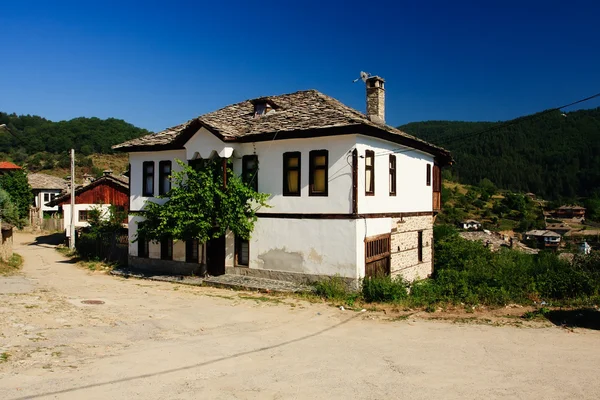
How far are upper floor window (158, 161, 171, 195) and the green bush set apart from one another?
34.8ft

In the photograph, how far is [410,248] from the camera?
66.7ft

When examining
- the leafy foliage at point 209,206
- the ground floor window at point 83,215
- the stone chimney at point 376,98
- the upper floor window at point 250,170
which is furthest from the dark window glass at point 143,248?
the ground floor window at point 83,215

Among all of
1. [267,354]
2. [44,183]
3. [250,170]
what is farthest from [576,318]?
[44,183]

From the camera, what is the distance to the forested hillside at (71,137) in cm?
Answer: 9462

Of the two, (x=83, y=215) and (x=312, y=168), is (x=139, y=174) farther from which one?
(x=83, y=215)

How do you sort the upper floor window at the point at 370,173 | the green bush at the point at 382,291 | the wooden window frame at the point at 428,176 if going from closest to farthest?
the green bush at the point at 382,291, the upper floor window at the point at 370,173, the wooden window frame at the point at 428,176

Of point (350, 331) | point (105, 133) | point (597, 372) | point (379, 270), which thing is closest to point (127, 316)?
point (350, 331)

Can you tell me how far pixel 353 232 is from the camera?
15.6 metres

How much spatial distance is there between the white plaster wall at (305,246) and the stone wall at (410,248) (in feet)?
11.1

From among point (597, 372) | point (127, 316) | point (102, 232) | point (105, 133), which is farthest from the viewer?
point (105, 133)

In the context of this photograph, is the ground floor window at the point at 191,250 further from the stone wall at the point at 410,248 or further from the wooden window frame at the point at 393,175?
the wooden window frame at the point at 393,175

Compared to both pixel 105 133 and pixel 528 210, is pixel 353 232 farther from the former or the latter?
pixel 528 210

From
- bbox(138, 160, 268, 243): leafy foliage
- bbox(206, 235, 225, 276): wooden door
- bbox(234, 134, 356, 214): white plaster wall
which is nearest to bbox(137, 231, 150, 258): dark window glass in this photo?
bbox(138, 160, 268, 243): leafy foliage

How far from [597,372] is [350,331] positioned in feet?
16.6
